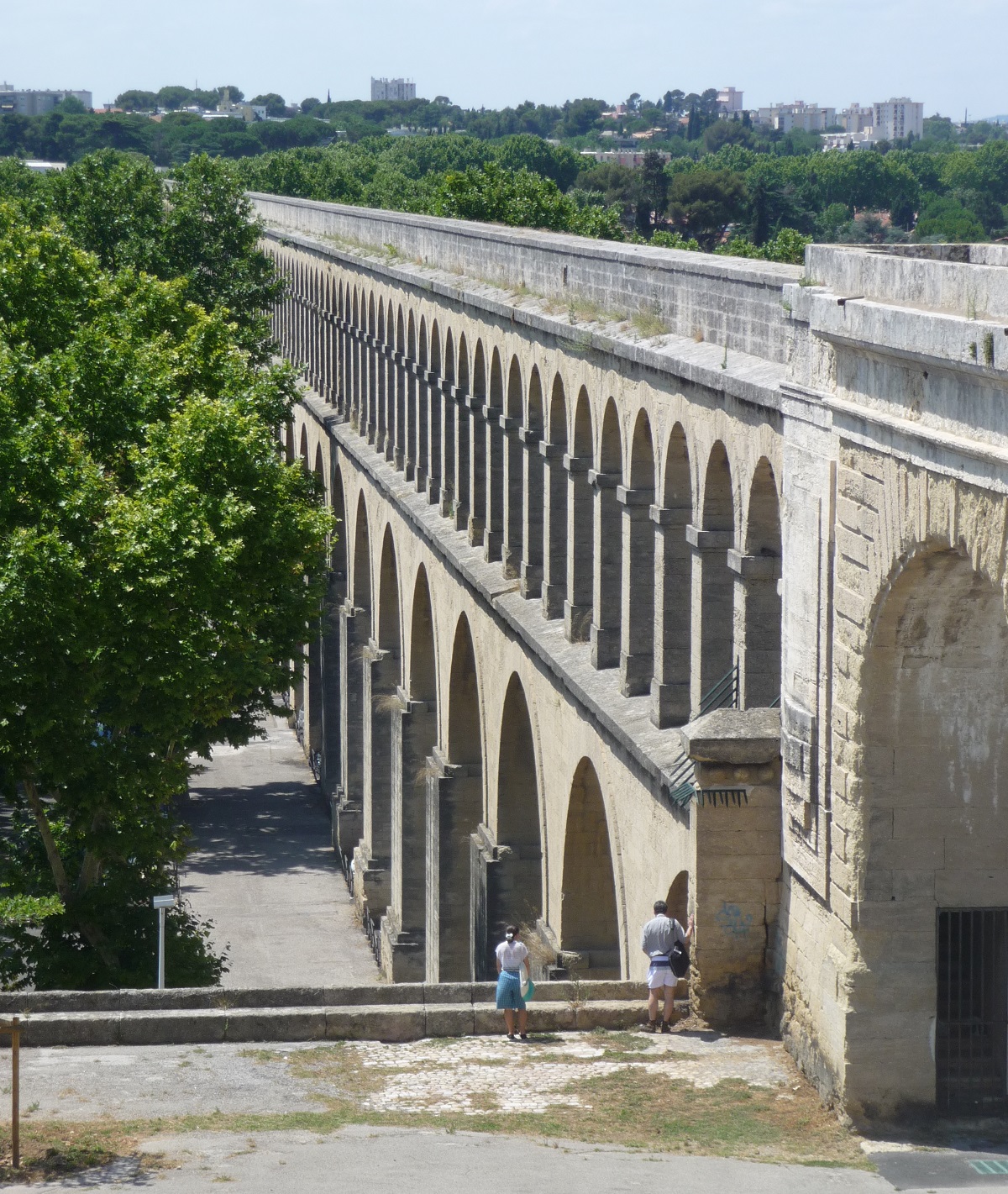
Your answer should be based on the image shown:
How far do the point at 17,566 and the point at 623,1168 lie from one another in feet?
37.2

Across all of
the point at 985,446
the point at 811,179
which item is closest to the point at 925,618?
the point at 985,446

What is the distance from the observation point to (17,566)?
21781mm

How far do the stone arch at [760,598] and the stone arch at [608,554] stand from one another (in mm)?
4570

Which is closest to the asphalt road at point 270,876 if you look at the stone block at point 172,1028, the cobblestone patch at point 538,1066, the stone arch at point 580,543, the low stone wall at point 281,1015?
the stone arch at point 580,543

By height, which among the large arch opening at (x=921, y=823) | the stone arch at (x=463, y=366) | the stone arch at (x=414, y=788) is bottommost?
the stone arch at (x=414, y=788)

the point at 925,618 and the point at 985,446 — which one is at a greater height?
the point at 985,446

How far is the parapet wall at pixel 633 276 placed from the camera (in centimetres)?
1738

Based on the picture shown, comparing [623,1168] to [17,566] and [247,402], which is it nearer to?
[17,566]

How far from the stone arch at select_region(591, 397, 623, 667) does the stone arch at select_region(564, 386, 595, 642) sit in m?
1.02

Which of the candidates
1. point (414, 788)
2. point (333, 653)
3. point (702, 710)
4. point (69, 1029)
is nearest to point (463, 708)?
point (414, 788)

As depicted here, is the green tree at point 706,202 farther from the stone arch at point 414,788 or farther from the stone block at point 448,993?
the stone block at point 448,993

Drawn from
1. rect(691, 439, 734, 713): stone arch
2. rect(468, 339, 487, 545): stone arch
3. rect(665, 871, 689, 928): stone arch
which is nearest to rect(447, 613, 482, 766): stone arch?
rect(468, 339, 487, 545): stone arch

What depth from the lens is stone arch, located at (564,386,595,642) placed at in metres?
23.5

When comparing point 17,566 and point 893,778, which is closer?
point 893,778
